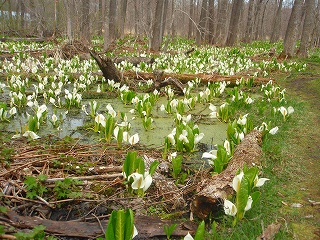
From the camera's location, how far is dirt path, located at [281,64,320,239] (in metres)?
2.29

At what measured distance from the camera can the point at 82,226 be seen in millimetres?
2115

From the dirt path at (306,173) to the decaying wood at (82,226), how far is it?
0.82 metres

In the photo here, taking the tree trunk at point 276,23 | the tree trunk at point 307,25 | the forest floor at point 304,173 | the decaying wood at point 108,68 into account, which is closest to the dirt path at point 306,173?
the forest floor at point 304,173

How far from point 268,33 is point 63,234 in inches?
1962

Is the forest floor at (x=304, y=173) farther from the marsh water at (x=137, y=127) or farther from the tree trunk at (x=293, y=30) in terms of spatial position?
the tree trunk at (x=293, y=30)

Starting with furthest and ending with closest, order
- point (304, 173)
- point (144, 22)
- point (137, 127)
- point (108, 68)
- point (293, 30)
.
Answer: point (144, 22)
point (293, 30)
point (108, 68)
point (137, 127)
point (304, 173)

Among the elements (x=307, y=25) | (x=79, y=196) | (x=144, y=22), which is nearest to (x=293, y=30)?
(x=307, y=25)

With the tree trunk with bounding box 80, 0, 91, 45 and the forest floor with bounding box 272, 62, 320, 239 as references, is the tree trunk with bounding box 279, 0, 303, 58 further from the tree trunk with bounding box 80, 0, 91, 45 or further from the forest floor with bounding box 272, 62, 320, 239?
the tree trunk with bounding box 80, 0, 91, 45

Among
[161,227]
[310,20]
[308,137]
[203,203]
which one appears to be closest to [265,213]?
[203,203]

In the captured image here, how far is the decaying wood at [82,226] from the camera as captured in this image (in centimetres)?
Answer: 202

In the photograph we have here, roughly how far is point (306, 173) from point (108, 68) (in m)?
4.84

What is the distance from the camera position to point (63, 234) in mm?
2016

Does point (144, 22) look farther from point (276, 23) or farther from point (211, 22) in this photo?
point (276, 23)

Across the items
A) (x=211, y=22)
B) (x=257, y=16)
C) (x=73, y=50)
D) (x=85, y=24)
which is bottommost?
(x=73, y=50)
